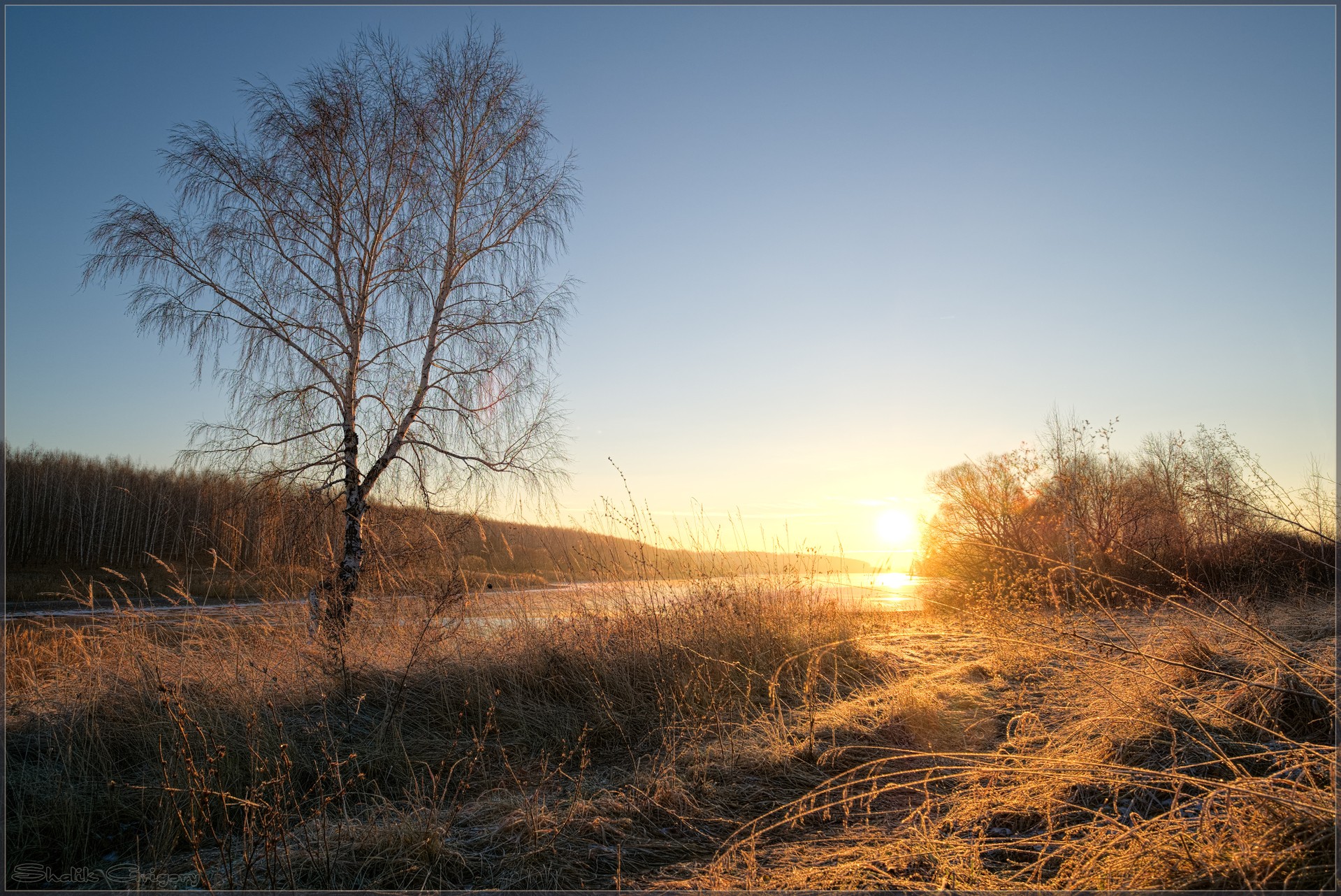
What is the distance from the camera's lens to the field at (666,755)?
2.29 m

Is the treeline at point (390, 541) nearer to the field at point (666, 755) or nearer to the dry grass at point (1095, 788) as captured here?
the field at point (666, 755)

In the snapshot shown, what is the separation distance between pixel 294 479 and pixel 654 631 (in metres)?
4.95

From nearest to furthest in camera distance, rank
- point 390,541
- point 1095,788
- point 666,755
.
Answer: point 1095,788
point 666,755
point 390,541

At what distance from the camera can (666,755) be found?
3.87 metres

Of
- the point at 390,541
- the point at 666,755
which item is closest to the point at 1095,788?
the point at 666,755

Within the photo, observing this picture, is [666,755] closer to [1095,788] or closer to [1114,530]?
[1095,788]

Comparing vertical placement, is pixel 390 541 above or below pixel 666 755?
above

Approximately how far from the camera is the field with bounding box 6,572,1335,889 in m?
2.29

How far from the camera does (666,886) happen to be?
7.66 ft

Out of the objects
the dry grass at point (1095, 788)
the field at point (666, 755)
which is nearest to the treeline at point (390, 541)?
the field at point (666, 755)

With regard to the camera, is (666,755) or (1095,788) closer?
(1095,788)

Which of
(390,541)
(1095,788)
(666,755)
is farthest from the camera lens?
(390,541)

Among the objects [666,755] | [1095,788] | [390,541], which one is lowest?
[666,755]

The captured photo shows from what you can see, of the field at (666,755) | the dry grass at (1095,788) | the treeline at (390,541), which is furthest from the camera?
the treeline at (390,541)
